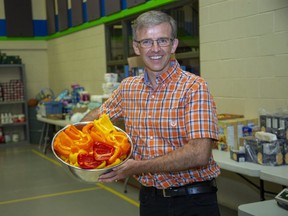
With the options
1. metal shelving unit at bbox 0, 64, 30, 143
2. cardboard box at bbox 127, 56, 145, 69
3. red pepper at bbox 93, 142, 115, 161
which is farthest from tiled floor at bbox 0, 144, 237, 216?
red pepper at bbox 93, 142, 115, 161

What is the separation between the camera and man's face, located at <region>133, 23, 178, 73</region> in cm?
170

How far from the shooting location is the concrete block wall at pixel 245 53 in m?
3.47

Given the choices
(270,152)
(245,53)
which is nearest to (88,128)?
(270,152)

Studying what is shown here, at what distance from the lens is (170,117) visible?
1.74 meters

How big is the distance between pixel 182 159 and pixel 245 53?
2476mm

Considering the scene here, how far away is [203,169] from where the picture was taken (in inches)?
70.7

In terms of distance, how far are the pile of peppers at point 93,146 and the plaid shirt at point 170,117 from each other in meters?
0.14

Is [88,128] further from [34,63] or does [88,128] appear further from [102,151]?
[34,63]

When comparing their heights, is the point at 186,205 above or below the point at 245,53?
below

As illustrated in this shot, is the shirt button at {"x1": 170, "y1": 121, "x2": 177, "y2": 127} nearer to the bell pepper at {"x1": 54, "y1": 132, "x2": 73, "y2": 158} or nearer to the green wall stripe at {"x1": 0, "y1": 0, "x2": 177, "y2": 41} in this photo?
the bell pepper at {"x1": 54, "y1": 132, "x2": 73, "y2": 158}

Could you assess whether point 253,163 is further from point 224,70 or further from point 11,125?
point 11,125

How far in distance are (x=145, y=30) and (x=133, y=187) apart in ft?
12.2

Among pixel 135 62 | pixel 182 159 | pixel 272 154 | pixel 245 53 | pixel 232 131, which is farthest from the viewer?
pixel 135 62

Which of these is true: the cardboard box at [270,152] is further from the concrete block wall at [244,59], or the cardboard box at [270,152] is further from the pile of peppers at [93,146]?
the pile of peppers at [93,146]
